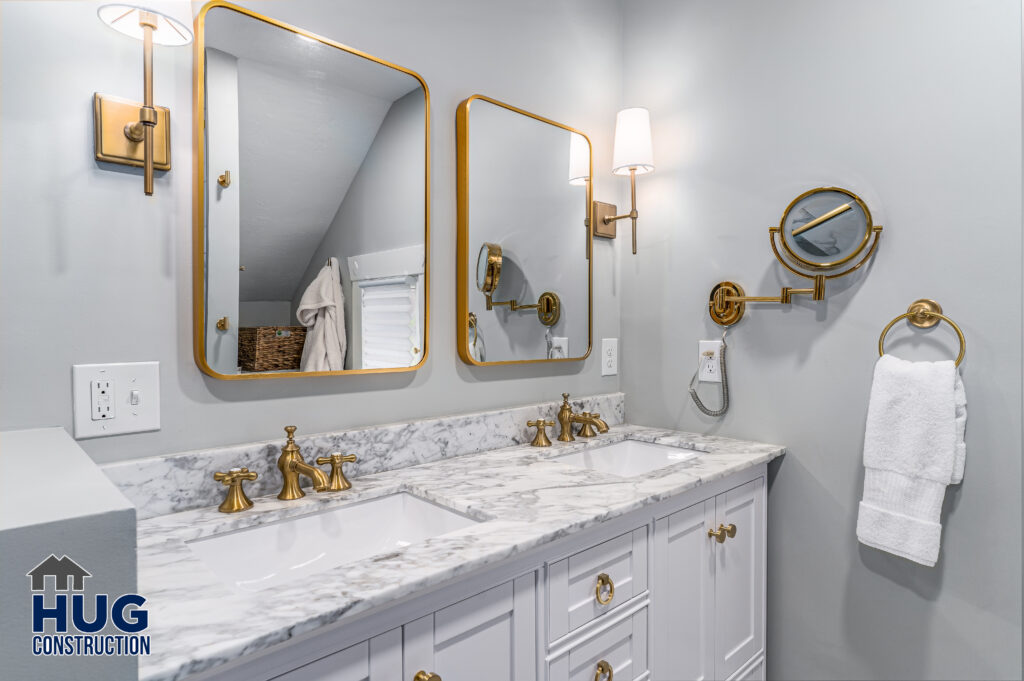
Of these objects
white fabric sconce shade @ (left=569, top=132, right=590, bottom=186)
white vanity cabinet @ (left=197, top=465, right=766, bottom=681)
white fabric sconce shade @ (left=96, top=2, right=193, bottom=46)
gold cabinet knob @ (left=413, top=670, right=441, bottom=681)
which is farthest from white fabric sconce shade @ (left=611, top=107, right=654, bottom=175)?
gold cabinet knob @ (left=413, top=670, right=441, bottom=681)

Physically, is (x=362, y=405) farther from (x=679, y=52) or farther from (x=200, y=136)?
(x=679, y=52)

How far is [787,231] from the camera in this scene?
161 cm

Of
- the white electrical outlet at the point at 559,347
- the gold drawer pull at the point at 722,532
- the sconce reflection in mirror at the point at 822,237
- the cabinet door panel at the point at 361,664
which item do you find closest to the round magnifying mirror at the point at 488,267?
the white electrical outlet at the point at 559,347

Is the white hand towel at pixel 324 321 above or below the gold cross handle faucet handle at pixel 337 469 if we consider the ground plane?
above

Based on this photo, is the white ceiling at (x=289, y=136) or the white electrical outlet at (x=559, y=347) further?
the white electrical outlet at (x=559, y=347)

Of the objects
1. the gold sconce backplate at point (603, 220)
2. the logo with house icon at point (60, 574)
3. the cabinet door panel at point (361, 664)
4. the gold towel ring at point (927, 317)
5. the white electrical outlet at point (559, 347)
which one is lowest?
the cabinet door panel at point (361, 664)

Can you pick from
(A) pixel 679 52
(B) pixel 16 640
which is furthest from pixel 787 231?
(B) pixel 16 640

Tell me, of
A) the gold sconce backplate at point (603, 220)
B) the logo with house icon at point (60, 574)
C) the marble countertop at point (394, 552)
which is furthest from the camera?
the gold sconce backplate at point (603, 220)

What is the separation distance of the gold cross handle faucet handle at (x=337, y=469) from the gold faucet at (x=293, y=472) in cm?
4

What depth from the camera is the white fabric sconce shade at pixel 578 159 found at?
1824mm

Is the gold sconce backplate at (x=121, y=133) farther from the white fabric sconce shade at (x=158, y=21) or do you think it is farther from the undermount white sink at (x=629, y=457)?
the undermount white sink at (x=629, y=457)

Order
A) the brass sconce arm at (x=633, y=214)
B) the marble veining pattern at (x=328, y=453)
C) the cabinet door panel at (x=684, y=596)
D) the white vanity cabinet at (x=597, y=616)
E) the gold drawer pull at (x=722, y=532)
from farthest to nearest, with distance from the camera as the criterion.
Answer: the brass sconce arm at (x=633, y=214) < the gold drawer pull at (x=722, y=532) < the cabinet door panel at (x=684, y=596) < the marble veining pattern at (x=328, y=453) < the white vanity cabinet at (x=597, y=616)

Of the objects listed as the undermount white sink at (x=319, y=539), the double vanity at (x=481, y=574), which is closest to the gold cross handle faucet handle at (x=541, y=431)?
the double vanity at (x=481, y=574)

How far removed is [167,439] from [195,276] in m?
0.30
